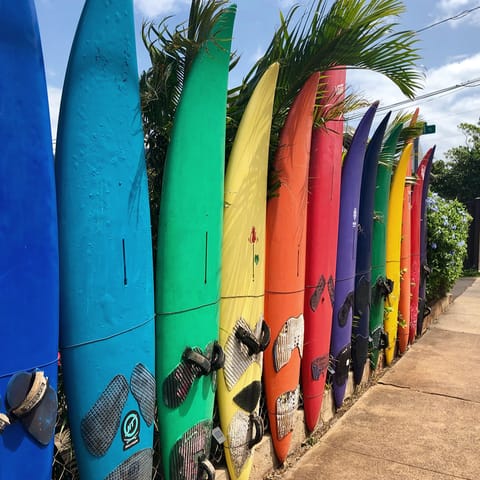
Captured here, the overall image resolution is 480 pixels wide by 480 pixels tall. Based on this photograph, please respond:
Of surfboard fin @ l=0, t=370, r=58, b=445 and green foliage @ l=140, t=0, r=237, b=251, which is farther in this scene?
green foliage @ l=140, t=0, r=237, b=251

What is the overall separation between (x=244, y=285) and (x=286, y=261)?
0.41 meters

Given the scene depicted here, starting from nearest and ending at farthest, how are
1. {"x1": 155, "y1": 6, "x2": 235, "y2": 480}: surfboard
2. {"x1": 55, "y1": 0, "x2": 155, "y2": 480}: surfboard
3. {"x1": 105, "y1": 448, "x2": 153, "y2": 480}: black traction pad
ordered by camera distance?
1. {"x1": 55, "y1": 0, "x2": 155, "y2": 480}: surfboard
2. {"x1": 105, "y1": 448, "x2": 153, "y2": 480}: black traction pad
3. {"x1": 155, "y1": 6, "x2": 235, "y2": 480}: surfboard

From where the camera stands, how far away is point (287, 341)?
2908mm

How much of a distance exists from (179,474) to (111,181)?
1335mm

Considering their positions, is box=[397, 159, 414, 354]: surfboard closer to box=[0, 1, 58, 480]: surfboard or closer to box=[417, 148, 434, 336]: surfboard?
box=[417, 148, 434, 336]: surfboard

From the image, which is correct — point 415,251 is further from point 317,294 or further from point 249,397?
point 249,397

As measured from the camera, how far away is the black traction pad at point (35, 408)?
4.75 ft

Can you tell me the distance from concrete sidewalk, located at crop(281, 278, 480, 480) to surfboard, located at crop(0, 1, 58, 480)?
71.1 inches

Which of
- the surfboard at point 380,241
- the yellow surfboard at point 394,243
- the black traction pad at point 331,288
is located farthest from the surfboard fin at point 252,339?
the yellow surfboard at point 394,243

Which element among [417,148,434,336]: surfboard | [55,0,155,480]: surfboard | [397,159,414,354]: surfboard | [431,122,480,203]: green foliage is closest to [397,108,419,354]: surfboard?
[397,159,414,354]: surfboard

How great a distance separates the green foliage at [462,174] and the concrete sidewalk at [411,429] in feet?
55.0

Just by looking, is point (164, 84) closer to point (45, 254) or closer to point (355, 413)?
point (45, 254)

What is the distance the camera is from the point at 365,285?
4016 mm

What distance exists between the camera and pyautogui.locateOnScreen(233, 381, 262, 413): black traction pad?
8.41 ft
